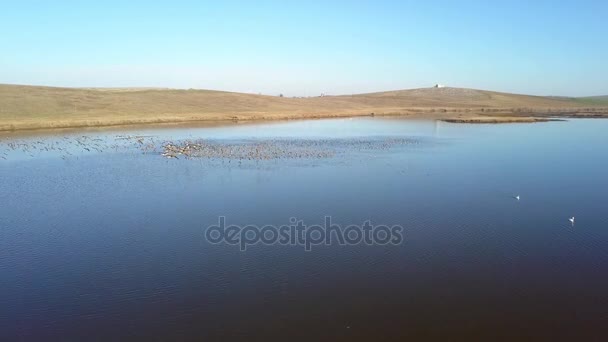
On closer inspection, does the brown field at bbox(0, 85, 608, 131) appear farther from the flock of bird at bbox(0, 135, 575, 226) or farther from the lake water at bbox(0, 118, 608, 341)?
the lake water at bbox(0, 118, 608, 341)

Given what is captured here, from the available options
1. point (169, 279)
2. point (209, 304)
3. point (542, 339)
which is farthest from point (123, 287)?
point (542, 339)

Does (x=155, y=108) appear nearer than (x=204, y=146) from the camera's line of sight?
No

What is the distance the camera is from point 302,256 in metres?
9.70

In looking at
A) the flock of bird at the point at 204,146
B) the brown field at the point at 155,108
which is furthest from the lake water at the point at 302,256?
the brown field at the point at 155,108

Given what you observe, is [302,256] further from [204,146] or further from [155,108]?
[155,108]

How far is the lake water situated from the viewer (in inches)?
281

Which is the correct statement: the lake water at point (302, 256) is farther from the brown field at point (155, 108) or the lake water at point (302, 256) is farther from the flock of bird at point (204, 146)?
the brown field at point (155, 108)

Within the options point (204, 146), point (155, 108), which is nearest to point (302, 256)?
point (204, 146)

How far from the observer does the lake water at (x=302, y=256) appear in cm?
713

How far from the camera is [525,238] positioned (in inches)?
425

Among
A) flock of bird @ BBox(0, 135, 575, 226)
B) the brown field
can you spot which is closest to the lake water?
flock of bird @ BBox(0, 135, 575, 226)

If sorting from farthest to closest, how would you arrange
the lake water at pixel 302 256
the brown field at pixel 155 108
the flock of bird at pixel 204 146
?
the brown field at pixel 155 108 → the flock of bird at pixel 204 146 → the lake water at pixel 302 256

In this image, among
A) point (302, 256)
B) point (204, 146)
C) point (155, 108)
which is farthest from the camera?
point (155, 108)

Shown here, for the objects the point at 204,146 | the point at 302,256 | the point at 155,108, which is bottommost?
the point at 302,256
